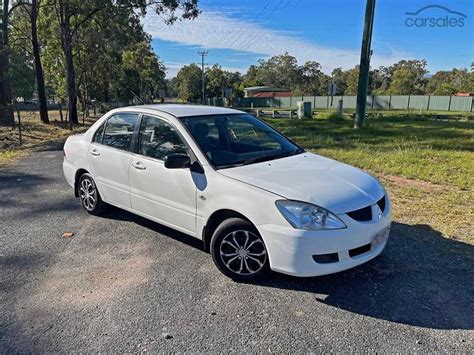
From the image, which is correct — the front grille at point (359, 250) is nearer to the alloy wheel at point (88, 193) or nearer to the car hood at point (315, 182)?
the car hood at point (315, 182)

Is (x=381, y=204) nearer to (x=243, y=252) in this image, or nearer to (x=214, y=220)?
(x=243, y=252)

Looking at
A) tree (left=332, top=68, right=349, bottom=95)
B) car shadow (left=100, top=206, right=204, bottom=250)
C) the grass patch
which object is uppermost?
tree (left=332, top=68, right=349, bottom=95)

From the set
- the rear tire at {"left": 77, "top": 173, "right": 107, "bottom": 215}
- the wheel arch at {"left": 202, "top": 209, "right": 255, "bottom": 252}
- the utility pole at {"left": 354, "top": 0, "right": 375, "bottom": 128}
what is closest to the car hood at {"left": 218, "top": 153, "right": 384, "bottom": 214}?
the wheel arch at {"left": 202, "top": 209, "right": 255, "bottom": 252}

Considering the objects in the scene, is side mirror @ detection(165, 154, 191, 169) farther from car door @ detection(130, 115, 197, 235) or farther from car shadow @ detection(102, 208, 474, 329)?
car shadow @ detection(102, 208, 474, 329)

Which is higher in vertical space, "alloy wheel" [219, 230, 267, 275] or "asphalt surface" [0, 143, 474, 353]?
"alloy wheel" [219, 230, 267, 275]

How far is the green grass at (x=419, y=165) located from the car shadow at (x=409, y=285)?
616 mm

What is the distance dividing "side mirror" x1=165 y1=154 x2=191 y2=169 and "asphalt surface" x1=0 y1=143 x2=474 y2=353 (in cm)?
101

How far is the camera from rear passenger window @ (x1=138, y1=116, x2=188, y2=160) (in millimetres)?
3875

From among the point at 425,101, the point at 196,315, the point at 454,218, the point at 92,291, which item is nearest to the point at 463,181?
the point at 454,218

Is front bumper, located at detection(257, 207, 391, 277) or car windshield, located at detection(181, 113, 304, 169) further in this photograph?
car windshield, located at detection(181, 113, 304, 169)

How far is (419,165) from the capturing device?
7.68 metres

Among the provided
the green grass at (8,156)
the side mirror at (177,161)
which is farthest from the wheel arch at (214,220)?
the green grass at (8,156)

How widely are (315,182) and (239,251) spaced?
93 cm

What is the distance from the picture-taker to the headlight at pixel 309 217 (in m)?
2.94
